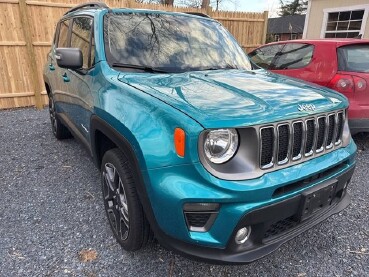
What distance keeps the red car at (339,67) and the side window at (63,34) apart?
129 inches

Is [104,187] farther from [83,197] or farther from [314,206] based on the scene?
[314,206]

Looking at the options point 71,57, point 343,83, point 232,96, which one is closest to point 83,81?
point 71,57

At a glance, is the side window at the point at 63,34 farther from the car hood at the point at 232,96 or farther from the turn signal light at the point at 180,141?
the turn signal light at the point at 180,141

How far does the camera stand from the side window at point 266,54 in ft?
17.2

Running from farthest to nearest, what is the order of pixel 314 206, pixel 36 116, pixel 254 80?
1. pixel 36 116
2. pixel 254 80
3. pixel 314 206

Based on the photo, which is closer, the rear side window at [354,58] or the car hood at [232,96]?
the car hood at [232,96]

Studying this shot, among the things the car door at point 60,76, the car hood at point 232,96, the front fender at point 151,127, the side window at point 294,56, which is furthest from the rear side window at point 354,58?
the car door at point 60,76

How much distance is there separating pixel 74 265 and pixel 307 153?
1848 mm

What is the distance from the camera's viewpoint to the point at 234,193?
62.1 inches

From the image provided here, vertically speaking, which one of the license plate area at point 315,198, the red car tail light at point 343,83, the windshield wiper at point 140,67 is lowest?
the license plate area at point 315,198

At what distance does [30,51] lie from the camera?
6625 mm

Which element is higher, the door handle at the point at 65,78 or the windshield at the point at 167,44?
the windshield at the point at 167,44

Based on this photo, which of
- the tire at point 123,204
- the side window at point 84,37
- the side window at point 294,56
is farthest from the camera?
the side window at point 294,56

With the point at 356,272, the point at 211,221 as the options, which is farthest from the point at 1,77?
the point at 356,272
